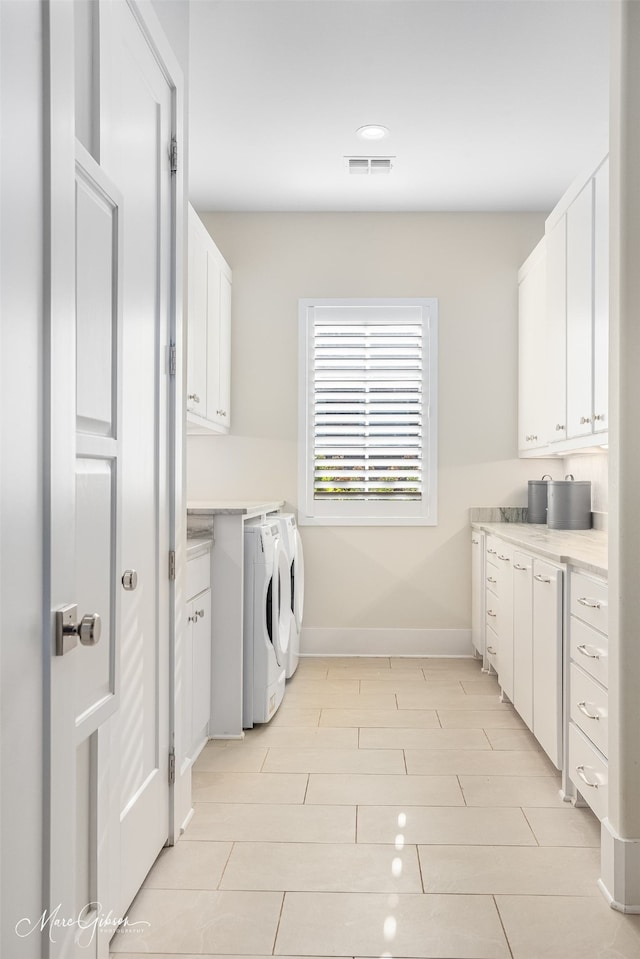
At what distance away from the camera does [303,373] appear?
484cm

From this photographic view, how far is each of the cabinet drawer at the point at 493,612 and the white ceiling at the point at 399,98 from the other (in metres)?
2.21

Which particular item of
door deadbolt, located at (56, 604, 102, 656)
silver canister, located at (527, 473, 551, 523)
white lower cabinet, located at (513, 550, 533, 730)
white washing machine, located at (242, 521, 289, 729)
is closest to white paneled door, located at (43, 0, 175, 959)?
door deadbolt, located at (56, 604, 102, 656)

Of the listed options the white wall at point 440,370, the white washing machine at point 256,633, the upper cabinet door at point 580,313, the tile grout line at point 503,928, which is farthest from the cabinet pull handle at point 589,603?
the white wall at point 440,370

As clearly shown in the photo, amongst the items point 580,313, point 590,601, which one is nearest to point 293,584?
point 580,313

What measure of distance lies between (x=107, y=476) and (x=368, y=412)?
11.2 ft

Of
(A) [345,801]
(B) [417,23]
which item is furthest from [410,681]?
(B) [417,23]

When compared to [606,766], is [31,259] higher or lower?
higher

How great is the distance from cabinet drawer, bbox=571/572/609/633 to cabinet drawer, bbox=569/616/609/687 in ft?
0.09

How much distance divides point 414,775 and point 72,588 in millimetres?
2155

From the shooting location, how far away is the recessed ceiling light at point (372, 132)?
3658 millimetres

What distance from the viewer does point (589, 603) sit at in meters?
2.36

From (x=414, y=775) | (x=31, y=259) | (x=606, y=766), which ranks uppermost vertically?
(x=31, y=259)

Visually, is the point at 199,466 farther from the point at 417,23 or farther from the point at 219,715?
the point at 417,23

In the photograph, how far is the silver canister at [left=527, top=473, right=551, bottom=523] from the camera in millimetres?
4594
